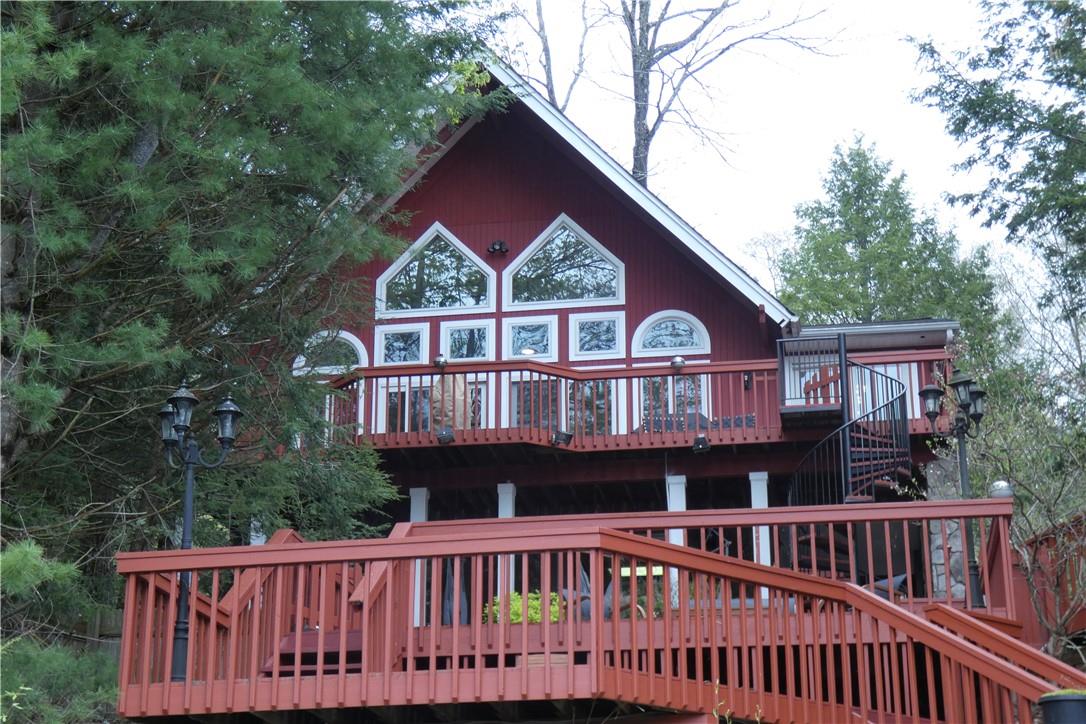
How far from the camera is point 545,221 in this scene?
1831 cm

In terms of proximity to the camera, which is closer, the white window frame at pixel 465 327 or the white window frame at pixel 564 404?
the white window frame at pixel 564 404

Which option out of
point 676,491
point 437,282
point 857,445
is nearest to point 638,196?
point 437,282

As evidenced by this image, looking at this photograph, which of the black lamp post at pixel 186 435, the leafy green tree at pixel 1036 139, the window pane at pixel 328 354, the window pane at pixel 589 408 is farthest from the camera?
the leafy green tree at pixel 1036 139

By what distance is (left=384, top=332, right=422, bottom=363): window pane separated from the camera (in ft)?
60.0

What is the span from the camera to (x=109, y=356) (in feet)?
30.8

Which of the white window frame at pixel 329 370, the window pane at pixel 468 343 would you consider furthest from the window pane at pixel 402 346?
the window pane at pixel 468 343

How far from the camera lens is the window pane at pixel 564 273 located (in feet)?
59.4

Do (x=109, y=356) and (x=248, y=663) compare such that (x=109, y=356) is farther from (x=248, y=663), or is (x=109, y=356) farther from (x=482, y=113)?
(x=482, y=113)

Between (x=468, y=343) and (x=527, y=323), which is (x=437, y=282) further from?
(x=527, y=323)

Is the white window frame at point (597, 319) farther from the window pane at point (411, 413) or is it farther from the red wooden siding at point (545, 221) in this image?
the window pane at point (411, 413)

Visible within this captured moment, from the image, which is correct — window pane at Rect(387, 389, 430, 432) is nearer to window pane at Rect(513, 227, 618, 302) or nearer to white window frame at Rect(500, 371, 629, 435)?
white window frame at Rect(500, 371, 629, 435)

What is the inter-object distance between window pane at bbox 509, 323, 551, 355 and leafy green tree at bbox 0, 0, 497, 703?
601cm

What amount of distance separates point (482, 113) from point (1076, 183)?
10234 millimetres

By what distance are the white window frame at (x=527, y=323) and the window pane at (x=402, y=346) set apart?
1163 millimetres
